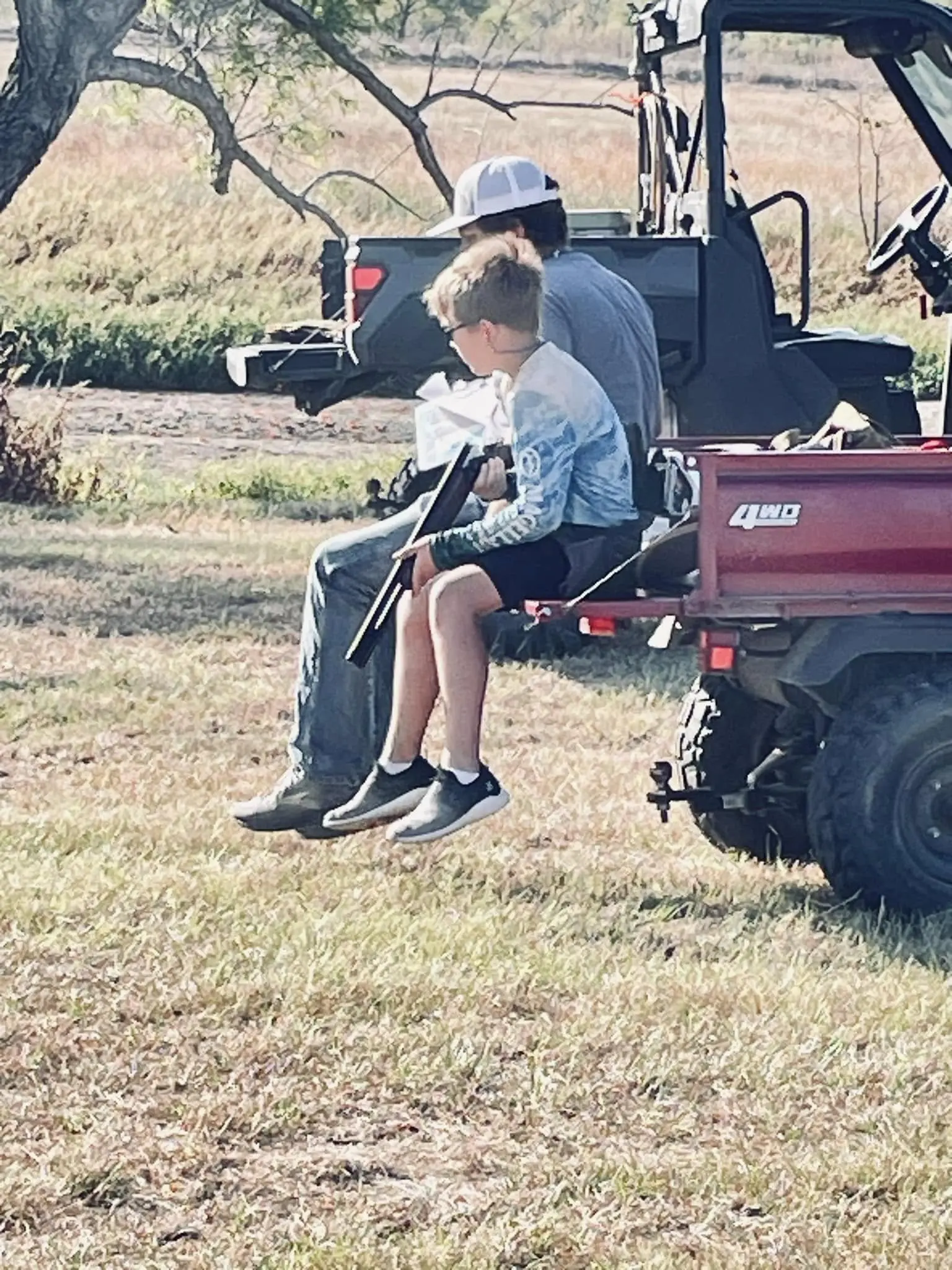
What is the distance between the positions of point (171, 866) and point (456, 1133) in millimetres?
1707

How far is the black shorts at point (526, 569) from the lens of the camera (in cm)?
546

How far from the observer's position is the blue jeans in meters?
5.92

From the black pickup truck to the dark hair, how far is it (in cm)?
298

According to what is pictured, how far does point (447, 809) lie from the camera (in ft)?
17.8

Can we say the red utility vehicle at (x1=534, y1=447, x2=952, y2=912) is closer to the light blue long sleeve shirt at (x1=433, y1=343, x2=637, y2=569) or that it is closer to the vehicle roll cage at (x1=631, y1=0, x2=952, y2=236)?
the light blue long sleeve shirt at (x1=433, y1=343, x2=637, y2=569)

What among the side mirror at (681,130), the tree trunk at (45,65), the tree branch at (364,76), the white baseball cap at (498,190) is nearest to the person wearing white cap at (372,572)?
the white baseball cap at (498,190)

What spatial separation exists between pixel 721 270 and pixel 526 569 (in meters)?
3.90

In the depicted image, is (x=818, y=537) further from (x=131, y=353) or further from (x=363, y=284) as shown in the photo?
(x=131, y=353)

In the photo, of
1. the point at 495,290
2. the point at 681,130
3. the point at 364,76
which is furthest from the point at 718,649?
the point at 364,76

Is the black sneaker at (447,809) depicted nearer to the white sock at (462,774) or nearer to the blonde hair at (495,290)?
the white sock at (462,774)

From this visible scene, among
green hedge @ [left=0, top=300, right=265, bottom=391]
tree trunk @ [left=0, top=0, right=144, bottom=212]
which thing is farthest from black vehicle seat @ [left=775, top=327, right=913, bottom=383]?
green hedge @ [left=0, top=300, right=265, bottom=391]

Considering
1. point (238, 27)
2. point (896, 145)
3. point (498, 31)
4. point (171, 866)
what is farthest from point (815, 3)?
point (896, 145)

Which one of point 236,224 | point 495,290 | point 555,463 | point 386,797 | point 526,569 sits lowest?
point 386,797

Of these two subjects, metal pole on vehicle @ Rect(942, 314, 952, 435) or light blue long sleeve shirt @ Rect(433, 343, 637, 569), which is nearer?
light blue long sleeve shirt @ Rect(433, 343, 637, 569)
